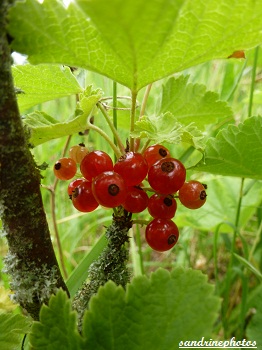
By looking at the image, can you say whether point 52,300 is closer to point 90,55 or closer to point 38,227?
point 38,227

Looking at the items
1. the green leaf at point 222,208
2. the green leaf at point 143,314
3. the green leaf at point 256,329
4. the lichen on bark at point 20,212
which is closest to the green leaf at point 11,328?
the lichen on bark at point 20,212

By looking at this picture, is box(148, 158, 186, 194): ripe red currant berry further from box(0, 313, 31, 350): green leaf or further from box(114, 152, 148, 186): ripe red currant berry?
box(0, 313, 31, 350): green leaf

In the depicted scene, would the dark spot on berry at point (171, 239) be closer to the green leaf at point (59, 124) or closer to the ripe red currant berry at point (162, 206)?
the ripe red currant berry at point (162, 206)

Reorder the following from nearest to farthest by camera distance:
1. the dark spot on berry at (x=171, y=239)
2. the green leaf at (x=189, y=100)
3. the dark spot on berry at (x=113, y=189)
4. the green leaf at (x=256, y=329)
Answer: the dark spot on berry at (x=113, y=189)
the dark spot on berry at (x=171, y=239)
the green leaf at (x=189, y=100)
the green leaf at (x=256, y=329)

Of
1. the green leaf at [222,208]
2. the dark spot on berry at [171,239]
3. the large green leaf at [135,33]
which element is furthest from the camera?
the green leaf at [222,208]

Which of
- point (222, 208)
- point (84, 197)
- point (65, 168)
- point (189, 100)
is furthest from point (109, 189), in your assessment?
point (222, 208)

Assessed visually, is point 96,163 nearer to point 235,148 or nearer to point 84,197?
point 84,197

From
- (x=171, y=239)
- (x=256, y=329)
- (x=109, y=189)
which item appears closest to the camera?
(x=109, y=189)

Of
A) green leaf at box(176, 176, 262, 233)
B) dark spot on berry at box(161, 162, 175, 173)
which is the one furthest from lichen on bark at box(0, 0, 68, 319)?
green leaf at box(176, 176, 262, 233)
